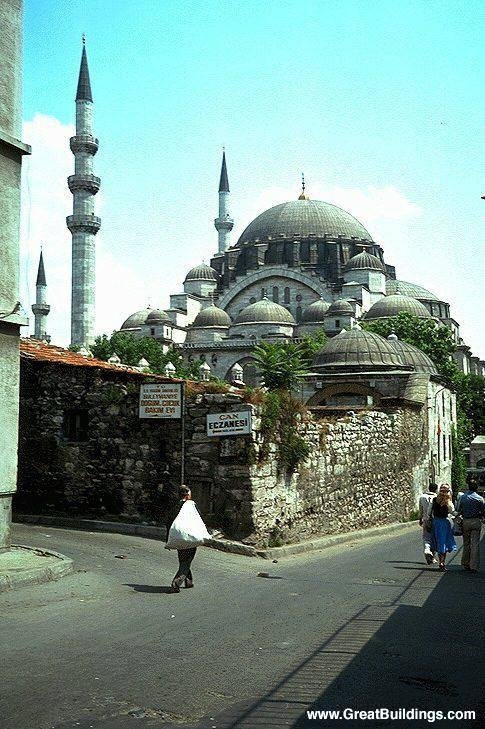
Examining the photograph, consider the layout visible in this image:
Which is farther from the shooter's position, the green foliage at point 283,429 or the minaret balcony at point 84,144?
the minaret balcony at point 84,144

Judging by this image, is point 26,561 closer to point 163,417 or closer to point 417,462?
point 163,417

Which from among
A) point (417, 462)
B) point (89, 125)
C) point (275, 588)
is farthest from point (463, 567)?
point (89, 125)

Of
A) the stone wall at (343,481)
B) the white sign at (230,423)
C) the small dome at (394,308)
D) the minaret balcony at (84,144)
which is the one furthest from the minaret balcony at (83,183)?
the white sign at (230,423)

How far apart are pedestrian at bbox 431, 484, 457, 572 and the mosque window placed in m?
5.43

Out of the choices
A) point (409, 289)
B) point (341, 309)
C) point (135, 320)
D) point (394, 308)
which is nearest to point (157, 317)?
point (135, 320)

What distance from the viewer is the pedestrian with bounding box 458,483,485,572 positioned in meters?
10.5

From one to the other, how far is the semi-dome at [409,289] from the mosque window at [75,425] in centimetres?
7346

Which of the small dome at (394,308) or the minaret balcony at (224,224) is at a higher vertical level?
the minaret balcony at (224,224)

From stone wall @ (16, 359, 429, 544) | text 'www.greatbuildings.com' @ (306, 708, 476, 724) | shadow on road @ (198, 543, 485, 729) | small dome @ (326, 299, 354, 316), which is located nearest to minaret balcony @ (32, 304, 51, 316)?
small dome @ (326, 299, 354, 316)

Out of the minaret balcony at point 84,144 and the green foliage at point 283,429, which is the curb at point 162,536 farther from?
the minaret balcony at point 84,144

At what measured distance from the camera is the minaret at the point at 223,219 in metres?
95.1

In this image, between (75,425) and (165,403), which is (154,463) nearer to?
(165,403)

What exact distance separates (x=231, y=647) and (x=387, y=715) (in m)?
1.66

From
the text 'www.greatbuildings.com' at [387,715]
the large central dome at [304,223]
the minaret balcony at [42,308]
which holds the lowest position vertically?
the text 'www.greatbuildings.com' at [387,715]
